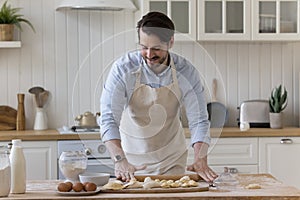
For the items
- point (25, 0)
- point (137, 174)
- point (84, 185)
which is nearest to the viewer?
point (84, 185)

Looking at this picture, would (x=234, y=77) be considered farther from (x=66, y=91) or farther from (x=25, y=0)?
(x=25, y=0)

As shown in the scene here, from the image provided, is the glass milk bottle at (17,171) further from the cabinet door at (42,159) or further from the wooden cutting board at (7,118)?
the wooden cutting board at (7,118)

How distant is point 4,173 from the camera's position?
2404 millimetres

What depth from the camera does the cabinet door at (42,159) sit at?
4324mm

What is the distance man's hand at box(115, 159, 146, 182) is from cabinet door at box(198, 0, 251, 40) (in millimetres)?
1971

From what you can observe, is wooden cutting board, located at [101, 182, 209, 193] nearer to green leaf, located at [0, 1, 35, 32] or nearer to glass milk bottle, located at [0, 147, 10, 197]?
glass milk bottle, located at [0, 147, 10, 197]

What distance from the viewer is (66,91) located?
4.80 m

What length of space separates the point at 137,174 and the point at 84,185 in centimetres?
35

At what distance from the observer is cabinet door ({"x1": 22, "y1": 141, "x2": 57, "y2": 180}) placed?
14.2 ft

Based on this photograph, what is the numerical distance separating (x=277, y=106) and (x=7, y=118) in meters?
1.97

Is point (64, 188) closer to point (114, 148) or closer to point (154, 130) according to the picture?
point (114, 148)

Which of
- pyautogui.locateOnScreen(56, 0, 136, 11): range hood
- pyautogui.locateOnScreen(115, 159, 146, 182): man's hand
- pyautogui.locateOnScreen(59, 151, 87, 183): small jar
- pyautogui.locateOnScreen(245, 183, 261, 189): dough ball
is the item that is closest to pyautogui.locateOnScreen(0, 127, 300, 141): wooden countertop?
pyautogui.locateOnScreen(56, 0, 136, 11): range hood

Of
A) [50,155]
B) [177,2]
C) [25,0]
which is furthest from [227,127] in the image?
[25,0]

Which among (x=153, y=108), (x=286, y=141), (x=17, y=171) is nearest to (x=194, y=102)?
(x=153, y=108)
